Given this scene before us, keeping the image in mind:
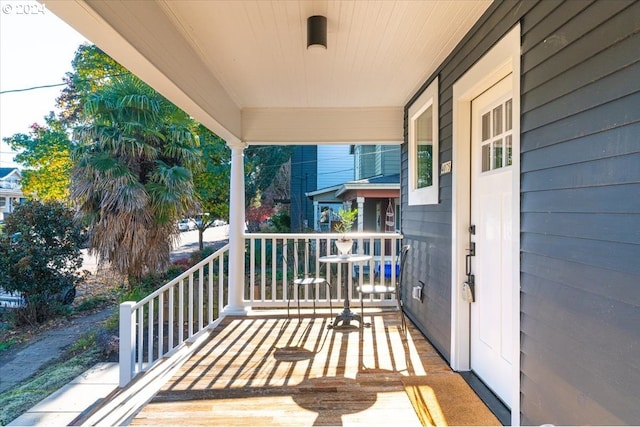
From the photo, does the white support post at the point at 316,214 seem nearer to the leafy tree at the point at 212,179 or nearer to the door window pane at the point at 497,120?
the leafy tree at the point at 212,179

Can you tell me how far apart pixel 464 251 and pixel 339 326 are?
5.63ft

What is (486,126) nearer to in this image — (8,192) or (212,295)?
(212,295)

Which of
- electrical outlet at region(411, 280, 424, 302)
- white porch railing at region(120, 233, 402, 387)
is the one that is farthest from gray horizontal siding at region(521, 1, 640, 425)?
white porch railing at region(120, 233, 402, 387)

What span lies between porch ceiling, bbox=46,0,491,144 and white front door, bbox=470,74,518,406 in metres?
0.66

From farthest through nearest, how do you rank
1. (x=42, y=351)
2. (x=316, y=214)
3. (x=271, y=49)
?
(x=316, y=214), (x=42, y=351), (x=271, y=49)

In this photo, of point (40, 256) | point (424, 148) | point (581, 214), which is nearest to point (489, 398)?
point (581, 214)

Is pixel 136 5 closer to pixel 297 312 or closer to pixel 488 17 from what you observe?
pixel 488 17

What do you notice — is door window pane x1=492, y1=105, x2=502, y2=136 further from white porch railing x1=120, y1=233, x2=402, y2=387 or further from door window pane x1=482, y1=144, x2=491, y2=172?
white porch railing x1=120, y1=233, x2=402, y2=387

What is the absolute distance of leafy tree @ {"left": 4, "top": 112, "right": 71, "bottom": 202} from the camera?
9.38m

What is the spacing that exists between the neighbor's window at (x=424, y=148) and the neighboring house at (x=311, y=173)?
26.0ft

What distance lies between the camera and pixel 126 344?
2.96 m

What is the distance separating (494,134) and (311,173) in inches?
414

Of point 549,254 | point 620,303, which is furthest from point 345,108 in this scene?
point 620,303

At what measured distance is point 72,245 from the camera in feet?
23.2
